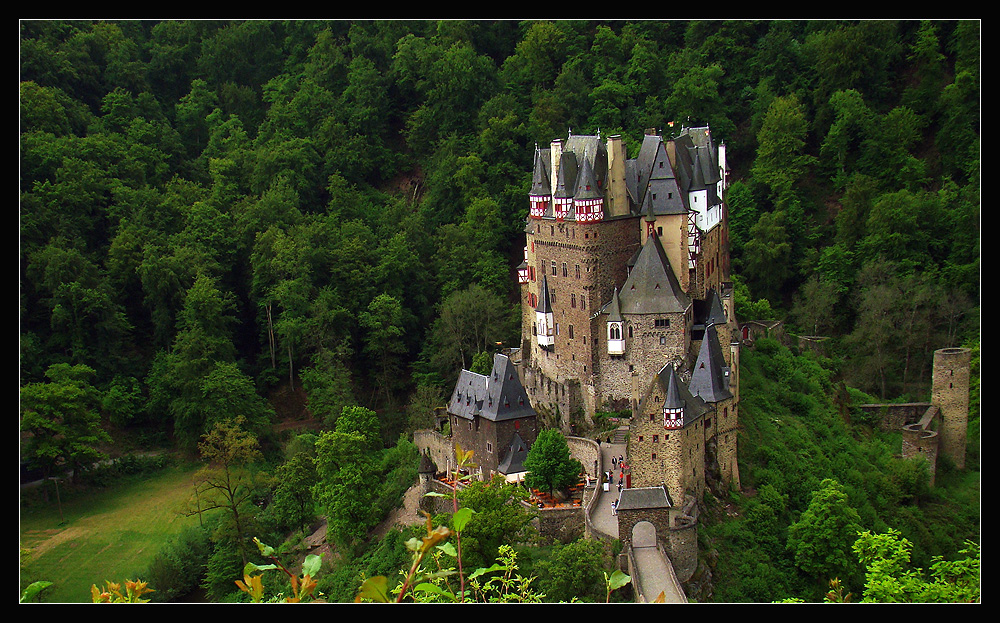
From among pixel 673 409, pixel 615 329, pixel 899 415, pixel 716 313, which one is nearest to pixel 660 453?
pixel 673 409

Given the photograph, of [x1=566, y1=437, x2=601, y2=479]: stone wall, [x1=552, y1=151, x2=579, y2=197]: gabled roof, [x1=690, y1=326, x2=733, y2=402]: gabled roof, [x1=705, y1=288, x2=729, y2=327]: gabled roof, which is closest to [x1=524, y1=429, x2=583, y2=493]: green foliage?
[x1=566, y1=437, x2=601, y2=479]: stone wall

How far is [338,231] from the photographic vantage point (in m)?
65.6

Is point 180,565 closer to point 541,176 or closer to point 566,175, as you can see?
point 541,176

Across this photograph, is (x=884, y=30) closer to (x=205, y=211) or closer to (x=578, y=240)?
(x=578, y=240)

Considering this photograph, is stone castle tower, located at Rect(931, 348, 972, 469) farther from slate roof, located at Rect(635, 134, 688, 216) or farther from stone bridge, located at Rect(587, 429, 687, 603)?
stone bridge, located at Rect(587, 429, 687, 603)

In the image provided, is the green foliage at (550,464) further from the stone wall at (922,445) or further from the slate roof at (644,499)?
the stone wall at (922,445)

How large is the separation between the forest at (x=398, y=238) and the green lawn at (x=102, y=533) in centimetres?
119

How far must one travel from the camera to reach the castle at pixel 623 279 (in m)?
41.3

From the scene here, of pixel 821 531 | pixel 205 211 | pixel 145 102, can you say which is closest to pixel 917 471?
pixel 821 531

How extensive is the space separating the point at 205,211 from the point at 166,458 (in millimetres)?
17471

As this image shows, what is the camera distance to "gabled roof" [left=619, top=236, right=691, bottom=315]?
135 feet

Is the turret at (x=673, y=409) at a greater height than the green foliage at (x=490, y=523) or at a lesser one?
greater

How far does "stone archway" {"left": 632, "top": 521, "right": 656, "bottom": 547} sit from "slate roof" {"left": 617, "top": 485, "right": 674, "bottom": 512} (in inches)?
25.6

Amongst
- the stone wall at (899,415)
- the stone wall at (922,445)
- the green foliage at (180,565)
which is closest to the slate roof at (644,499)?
the green foliage at (180,565)
